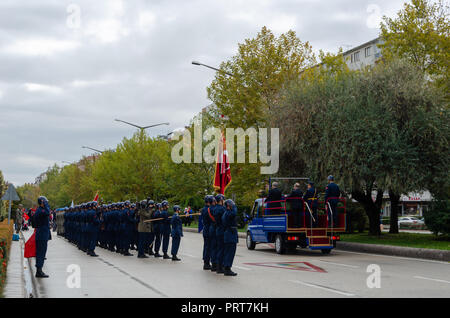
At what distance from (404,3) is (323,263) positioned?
1950cm

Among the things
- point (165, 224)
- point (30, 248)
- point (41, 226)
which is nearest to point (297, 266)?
point (165, 224)

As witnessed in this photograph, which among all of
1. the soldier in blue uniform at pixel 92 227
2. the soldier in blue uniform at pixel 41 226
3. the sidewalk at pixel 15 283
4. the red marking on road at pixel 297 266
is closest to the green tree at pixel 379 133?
the red marking on road at pixel 297 266

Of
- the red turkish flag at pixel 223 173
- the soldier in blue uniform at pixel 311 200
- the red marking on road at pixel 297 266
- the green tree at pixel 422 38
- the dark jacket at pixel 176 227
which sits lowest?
the red marking on road at pixel 297 266

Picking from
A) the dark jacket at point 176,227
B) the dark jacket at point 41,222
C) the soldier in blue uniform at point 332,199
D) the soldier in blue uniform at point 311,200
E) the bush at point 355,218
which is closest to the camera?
the dark jacket at point 41,222

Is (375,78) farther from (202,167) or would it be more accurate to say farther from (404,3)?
(202,167)

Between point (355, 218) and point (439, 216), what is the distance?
10.9 meters

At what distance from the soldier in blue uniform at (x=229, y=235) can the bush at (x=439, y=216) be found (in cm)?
1108

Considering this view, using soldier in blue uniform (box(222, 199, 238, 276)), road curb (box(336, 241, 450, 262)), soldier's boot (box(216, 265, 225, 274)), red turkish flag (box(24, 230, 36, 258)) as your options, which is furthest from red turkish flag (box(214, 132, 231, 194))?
red turkish flag (box(24, 230, 36, 258))

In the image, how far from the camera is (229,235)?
13.6m

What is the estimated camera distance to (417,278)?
503 inches

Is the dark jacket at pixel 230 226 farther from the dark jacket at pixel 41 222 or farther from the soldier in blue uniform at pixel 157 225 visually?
the soldier in blue uniform at pixel 157 225

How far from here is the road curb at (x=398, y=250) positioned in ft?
58.3

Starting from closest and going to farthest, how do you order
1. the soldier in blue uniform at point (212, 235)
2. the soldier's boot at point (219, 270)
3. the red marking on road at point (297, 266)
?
the soldier's boot at point (219, 270), the soldier in blue uniform at point (212, 235), the red marking on road at point (297, 266)

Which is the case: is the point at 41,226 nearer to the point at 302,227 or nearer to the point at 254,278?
the point at 254,278
